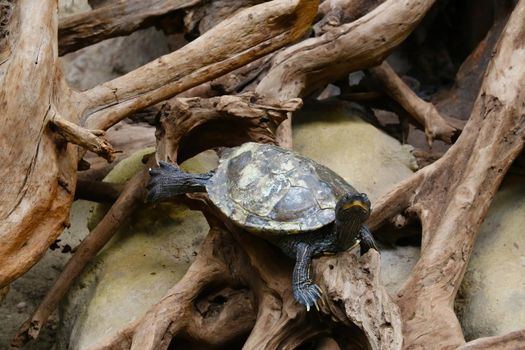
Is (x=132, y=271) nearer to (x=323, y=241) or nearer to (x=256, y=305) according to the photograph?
(x=256, y=305)

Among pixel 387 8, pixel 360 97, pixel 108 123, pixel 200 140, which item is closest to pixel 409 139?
pixel 360 97

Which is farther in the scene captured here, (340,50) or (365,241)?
(340,50)

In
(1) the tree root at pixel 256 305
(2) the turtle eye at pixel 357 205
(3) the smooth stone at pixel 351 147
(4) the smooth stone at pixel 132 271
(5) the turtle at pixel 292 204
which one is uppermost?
(2) the turtle eye at pixel 357 205

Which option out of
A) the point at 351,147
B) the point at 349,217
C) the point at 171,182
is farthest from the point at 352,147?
the point at 349,217

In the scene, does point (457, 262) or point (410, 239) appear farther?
point (410, 239)

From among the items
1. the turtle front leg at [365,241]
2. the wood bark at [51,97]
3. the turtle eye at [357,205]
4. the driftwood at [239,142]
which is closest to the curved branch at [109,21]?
the driftwood at [239,142]

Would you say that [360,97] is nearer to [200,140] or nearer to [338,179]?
[200,140]

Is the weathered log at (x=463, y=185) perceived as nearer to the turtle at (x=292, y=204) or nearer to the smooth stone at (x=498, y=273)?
the smooth stone at (x=498, y=273)
